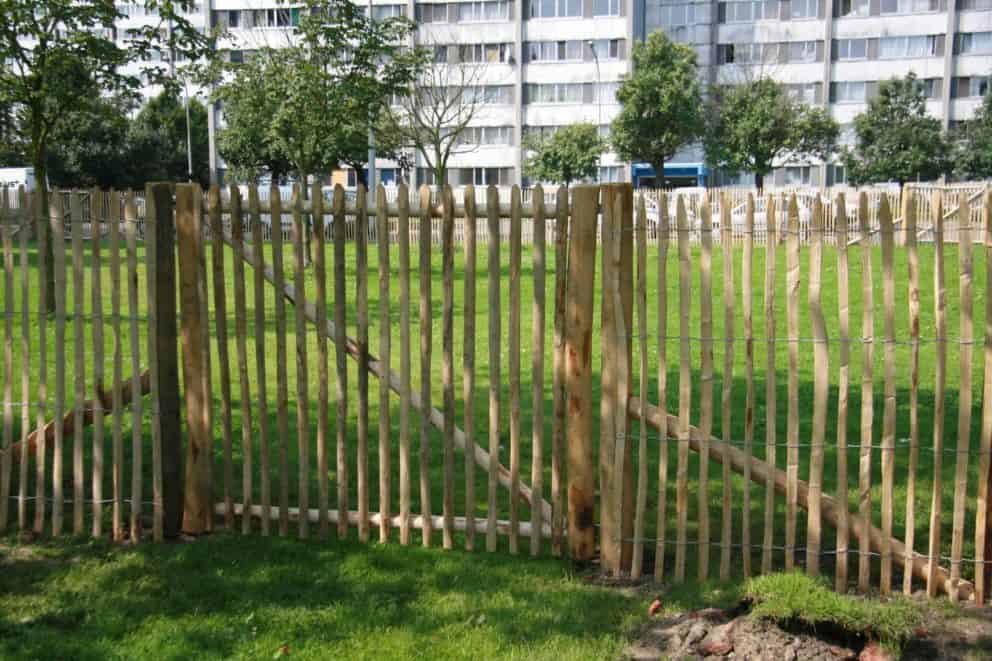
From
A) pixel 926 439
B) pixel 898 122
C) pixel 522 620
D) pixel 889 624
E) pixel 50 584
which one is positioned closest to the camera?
pixel 889 624

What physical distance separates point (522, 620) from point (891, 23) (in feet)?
205

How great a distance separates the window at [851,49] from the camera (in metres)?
60.8

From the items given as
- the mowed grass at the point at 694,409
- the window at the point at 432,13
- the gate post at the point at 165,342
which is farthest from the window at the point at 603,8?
the gate post at the point at 165,342

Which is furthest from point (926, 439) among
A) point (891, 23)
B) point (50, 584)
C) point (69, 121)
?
point (891, 23)

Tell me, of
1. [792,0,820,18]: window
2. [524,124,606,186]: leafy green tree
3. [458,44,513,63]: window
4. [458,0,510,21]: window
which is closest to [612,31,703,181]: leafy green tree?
[524,124,606,186]: leafy green tree

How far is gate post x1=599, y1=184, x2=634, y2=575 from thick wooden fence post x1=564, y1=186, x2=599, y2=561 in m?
0.08

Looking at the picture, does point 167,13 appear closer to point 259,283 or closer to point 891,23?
point 259,283

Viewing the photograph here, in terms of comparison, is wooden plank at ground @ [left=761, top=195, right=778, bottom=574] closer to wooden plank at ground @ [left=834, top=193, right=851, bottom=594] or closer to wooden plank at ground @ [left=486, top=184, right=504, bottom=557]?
wooden plank at ground @ [left=834, top=193, right=851, bottom=594]

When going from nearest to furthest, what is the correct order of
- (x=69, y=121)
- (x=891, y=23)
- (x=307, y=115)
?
(x=307, y=115)
(x=69, y=121)
(x=891, y=23)

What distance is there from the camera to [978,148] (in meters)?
50.6

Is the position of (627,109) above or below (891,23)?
below

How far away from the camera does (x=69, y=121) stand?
40.7 m

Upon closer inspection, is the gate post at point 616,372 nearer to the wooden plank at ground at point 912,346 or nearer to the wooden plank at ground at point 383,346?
the wooden plank at ground at point 383,346

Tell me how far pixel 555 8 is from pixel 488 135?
832 centimetres
